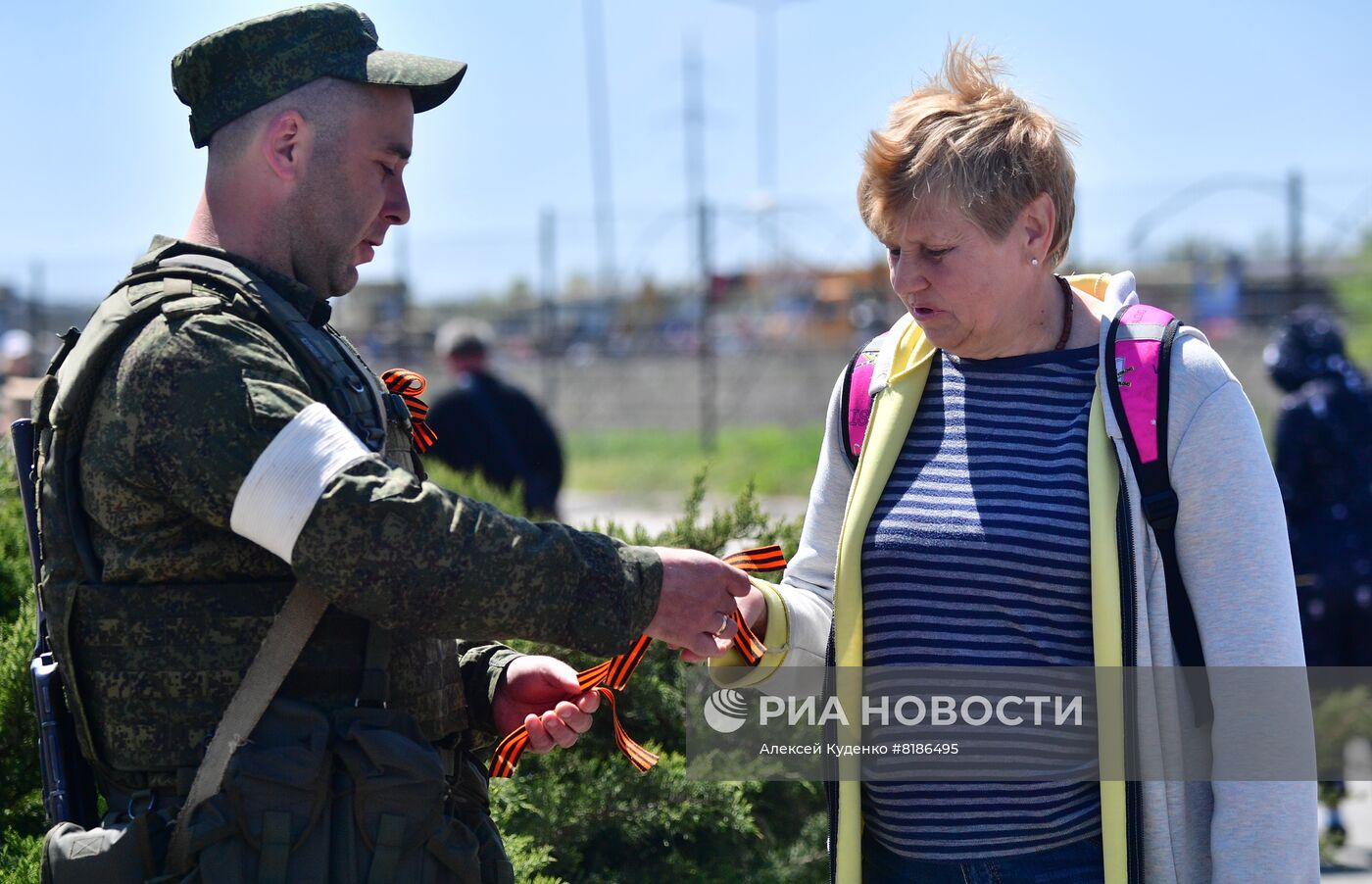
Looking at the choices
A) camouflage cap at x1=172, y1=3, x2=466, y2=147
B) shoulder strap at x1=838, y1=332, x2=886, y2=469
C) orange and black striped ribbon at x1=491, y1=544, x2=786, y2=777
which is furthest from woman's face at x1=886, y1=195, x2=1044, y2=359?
camouflage cap at x1=172, y1=3, x2=466, y2=147

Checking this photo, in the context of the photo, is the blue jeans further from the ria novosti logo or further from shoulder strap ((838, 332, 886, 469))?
the ria novosti logo

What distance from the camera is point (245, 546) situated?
194cm

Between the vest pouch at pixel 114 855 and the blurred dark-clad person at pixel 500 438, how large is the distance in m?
4.57

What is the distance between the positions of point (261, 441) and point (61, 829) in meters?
0.67

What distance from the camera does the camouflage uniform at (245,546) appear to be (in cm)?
182

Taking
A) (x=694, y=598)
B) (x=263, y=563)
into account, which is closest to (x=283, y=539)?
(x=263, y=563)

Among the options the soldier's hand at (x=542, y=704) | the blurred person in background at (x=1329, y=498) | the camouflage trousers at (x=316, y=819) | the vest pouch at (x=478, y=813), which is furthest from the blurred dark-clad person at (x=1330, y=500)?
the camouflage trousers at (x=316, y=819)

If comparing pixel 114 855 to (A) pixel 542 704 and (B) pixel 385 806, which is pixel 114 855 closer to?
(B) pixel 385 806

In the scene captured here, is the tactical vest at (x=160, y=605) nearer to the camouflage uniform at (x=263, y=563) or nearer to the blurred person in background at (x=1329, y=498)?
the camouflage uniform at (x=263, y=563)

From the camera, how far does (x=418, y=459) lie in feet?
7.54

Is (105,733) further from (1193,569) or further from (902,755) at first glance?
(1193,569)

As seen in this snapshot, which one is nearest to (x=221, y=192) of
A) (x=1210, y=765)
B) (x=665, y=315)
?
(x=1210, y=765)

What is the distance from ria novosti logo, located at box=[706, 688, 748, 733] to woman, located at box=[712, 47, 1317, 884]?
892 millimetres

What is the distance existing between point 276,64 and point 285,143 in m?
0.12
